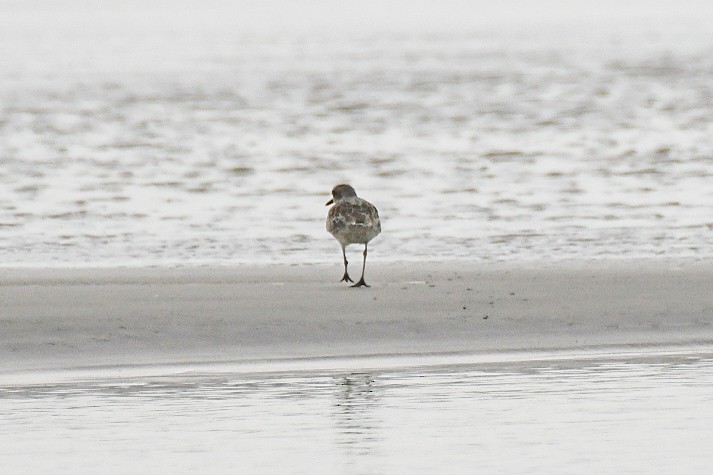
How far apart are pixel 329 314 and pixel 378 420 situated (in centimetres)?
310

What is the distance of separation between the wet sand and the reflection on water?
29.1 inches

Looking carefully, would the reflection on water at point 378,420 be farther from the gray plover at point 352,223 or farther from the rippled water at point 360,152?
the rippled water at point 360,152

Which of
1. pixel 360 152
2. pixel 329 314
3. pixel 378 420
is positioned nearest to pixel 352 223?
pixel 329 314

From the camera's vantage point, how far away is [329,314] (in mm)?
12391

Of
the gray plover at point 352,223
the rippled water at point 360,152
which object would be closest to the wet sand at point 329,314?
the gray plover at point 352,223

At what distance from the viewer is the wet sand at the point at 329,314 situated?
38.1 ft

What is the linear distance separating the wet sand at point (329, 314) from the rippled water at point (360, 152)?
5.77 ft

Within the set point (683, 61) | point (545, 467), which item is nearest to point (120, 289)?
point (545, 467)

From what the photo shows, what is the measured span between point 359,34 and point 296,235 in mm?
56121

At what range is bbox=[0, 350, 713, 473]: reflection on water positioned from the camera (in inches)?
332

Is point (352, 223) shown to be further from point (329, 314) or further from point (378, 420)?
point (378, 420)

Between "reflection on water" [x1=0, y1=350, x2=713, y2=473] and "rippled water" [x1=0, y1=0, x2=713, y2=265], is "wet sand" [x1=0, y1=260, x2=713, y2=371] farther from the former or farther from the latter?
"rippled water" [x1=0, y1=0, x2=713, y2=265]

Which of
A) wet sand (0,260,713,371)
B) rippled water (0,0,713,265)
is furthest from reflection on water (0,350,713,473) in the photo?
rippled water (0,0,713,265)

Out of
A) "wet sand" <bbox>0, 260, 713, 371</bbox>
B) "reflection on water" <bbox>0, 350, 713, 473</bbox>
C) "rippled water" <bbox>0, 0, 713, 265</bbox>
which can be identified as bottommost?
"reflection on water" <bbox>0, 350, 713, 473</bbox>
